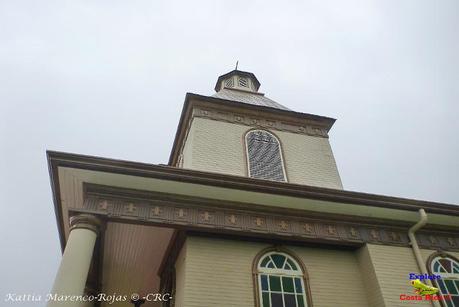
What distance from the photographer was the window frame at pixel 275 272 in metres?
8.07

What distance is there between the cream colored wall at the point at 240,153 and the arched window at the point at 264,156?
0.19m

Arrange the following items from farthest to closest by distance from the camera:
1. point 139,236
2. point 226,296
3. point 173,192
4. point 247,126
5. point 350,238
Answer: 1. point 247,126
2. point 139,236
3. point 350,238
4. point 173,192
5. point 226,296

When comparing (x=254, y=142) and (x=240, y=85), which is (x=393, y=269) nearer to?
(x=254, y=142)

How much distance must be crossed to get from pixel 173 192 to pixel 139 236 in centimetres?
218

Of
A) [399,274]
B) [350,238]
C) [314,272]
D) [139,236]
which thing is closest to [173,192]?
[139,236]

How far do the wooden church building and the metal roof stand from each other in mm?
5911

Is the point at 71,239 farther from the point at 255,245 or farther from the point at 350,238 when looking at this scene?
the point at 350,238

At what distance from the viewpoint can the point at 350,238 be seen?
9.09 metres

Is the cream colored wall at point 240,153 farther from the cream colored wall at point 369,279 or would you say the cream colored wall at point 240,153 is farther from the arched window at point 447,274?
the arched window at point 447,274

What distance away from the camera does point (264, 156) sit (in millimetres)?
12039

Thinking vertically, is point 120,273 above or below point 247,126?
below

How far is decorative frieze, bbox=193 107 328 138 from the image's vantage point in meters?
12.7

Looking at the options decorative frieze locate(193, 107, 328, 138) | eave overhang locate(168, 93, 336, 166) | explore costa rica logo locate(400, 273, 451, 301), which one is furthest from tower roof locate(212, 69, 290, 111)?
explore costa rica logo locate(400, 273, 451, 301)

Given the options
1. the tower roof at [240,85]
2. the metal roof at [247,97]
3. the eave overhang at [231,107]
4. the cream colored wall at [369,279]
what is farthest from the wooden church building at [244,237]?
the tower roof at [240,85]
